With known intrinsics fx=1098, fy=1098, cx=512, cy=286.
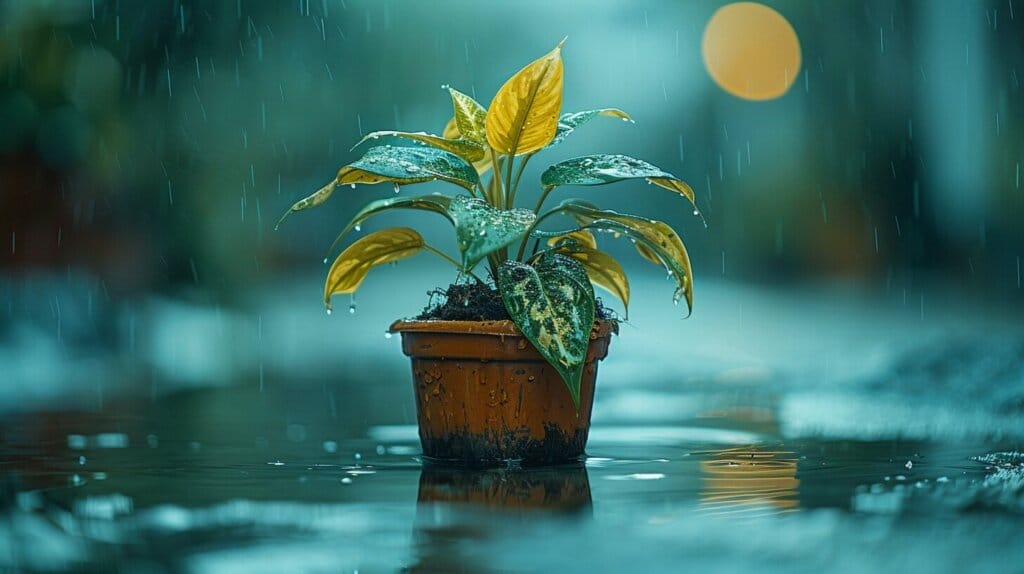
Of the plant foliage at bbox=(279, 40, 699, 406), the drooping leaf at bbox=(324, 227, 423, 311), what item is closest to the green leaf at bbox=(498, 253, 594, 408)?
the plant foliage at bbox=(279, 40, 699, 406)

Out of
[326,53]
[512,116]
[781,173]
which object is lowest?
[512,116]

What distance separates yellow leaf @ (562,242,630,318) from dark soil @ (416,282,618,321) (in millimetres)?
71

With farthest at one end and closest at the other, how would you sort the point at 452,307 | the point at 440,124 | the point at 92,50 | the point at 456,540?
the point at 440,124
the point at 92,50
the point at 452,307
the point at 456,540

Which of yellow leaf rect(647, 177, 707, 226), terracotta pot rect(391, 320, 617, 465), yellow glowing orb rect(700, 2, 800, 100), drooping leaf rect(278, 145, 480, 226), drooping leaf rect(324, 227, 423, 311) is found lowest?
terracotta pot rect(391, 320, 617, 465)

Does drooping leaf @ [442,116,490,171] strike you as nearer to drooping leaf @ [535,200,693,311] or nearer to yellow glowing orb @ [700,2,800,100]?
drooping leaf @ [535,200,693,311]

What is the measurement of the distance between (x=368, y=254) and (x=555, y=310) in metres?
0.37

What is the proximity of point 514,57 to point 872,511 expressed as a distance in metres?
6.22

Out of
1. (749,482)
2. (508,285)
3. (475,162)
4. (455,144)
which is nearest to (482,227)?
(508,285)

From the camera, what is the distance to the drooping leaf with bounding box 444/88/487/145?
69.6 inches

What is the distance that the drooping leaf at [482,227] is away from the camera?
1.45 m

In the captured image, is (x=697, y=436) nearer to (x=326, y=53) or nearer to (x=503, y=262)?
(x=503, y=262)

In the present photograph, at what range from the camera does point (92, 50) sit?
483cm

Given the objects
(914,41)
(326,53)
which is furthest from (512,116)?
(326,53)

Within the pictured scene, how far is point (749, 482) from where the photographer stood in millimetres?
1559
